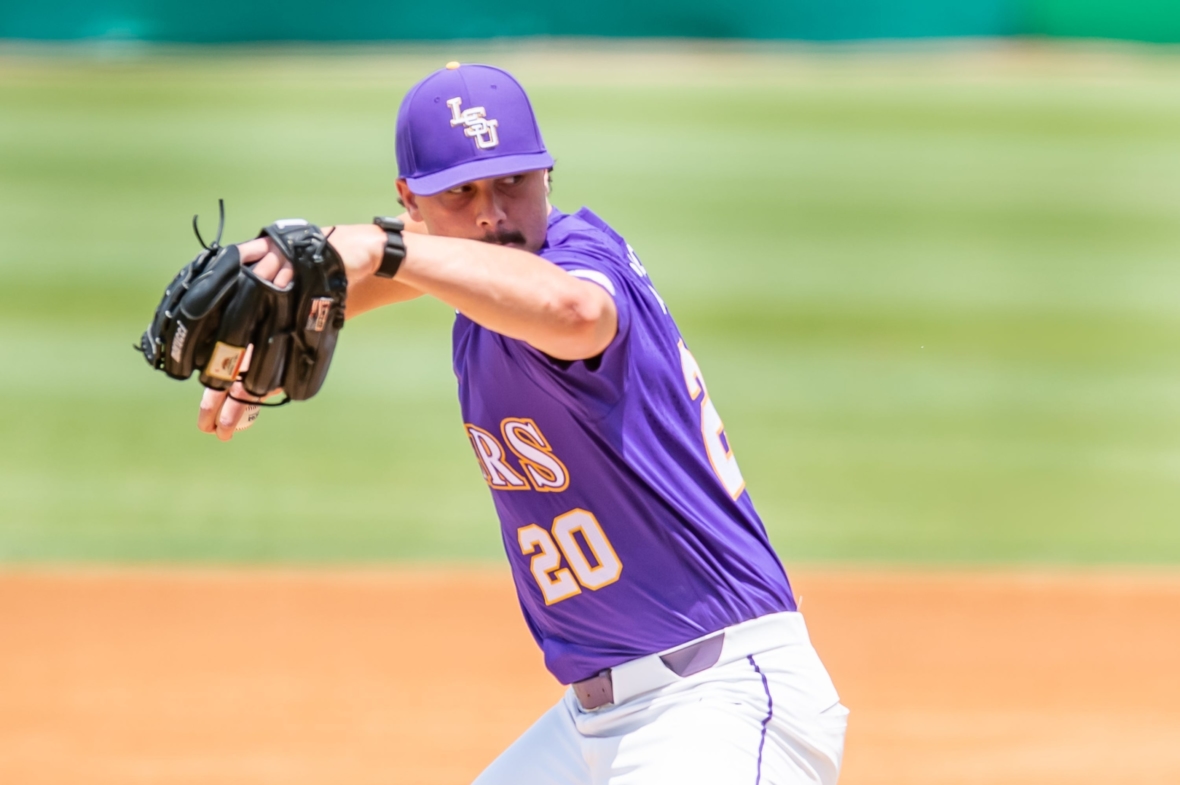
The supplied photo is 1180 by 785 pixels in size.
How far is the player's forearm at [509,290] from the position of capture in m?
2.13

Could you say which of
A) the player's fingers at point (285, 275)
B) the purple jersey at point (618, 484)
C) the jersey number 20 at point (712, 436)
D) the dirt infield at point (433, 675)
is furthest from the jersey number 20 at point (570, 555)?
the dirt infield at point (433, 675)

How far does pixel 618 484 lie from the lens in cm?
255

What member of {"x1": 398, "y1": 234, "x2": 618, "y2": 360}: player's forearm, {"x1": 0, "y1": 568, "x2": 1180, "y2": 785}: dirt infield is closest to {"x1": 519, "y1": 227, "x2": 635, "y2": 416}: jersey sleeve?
{"x1": 398, "y1": 234, "x2": 618, "y2": 360}: player's forearm

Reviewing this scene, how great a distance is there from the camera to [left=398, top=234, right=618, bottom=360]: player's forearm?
2131 millimetres

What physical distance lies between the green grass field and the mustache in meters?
5.41

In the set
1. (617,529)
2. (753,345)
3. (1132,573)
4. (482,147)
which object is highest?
(482,147)

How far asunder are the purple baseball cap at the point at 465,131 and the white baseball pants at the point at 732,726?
105cm

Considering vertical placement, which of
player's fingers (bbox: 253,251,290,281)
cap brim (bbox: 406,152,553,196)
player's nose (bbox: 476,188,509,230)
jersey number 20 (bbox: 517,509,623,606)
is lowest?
jersey number 20 (bbox: 517,509,623,606)

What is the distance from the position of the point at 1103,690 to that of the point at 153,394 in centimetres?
627

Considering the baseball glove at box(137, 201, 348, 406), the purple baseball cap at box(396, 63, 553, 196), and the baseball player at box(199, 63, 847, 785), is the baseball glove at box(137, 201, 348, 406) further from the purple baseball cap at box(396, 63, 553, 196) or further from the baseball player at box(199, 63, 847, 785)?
the purple baseball cap at box(396, 63, 553, 196)

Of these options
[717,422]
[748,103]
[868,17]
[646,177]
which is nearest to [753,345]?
[646,177]

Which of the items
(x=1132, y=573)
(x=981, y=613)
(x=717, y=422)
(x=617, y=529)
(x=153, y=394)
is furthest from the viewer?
(x=153, y=394)

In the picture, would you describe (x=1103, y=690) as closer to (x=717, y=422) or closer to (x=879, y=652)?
(x=879, y=652)

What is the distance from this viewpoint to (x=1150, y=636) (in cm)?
650
